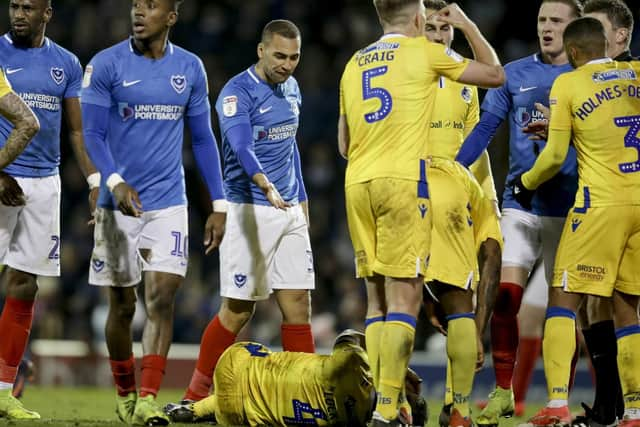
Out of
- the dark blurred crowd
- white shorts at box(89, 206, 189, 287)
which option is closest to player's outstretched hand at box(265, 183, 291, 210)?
white shorts at box(89, 206, 189, 287)

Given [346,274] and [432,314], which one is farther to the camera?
[346,274]

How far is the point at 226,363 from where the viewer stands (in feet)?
22.6

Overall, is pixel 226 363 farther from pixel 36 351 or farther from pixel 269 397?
pixel 36 351

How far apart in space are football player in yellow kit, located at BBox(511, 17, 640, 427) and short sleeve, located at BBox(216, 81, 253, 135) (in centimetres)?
211

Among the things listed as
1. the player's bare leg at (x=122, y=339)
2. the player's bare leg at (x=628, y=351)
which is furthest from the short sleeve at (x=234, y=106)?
the player's bare leg at (x=628, y=351)

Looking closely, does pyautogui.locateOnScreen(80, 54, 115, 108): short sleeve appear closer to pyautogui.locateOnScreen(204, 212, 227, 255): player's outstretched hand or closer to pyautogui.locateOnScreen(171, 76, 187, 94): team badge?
pyautogui.locateOnScreen(171, 76, 187, 94): team badge

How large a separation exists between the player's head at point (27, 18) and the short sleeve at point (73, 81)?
1.06 feet

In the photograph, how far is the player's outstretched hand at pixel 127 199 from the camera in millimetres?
6699

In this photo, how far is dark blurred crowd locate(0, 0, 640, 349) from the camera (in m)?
14.6

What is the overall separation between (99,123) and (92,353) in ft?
23.7

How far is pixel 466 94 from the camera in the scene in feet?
23.7

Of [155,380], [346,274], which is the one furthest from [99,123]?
[346,274]

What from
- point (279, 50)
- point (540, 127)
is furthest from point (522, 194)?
point (279, 50)

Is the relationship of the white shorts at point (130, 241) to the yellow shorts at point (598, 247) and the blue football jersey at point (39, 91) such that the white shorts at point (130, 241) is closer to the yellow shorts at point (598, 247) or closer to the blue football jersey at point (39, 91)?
the blue football jersey at point (39, 91)
